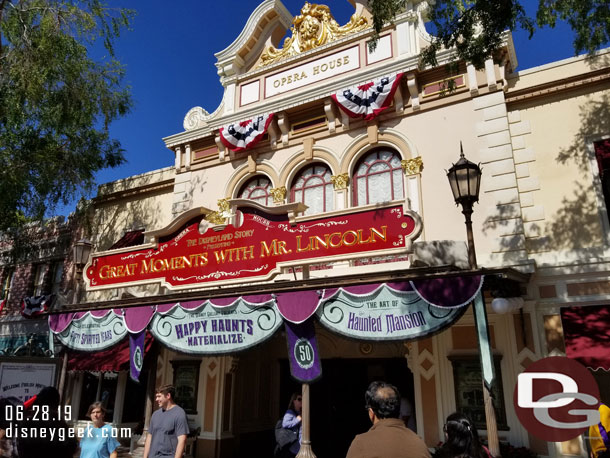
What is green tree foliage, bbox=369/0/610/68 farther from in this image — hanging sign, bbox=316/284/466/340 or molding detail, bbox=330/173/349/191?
hanging sign, bbox=316/284/466/340

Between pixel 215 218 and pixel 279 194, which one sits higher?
pixel 279 194

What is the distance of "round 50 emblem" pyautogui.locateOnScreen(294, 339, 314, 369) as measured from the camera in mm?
7652

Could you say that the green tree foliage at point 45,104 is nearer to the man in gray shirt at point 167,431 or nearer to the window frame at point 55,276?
the window frame at point 55,276

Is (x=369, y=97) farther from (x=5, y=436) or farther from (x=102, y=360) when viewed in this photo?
(x=5, y=436)

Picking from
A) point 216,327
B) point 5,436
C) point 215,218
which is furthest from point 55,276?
point 5,436

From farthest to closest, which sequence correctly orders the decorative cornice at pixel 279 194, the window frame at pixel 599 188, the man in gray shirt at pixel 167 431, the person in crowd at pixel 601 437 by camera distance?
the decorative cornice at pixel 279 194 < the window frame at pixel 599 188 < the person in crowd at pixel 601 437 < the man in gray shirt at pixel 167 431

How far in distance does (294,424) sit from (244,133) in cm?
778

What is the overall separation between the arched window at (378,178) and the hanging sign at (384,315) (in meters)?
3.74

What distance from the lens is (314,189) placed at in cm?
1166

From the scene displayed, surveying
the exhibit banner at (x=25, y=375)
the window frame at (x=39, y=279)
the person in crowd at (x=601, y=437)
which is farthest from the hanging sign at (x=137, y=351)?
the window frame at (x=39, y=279)

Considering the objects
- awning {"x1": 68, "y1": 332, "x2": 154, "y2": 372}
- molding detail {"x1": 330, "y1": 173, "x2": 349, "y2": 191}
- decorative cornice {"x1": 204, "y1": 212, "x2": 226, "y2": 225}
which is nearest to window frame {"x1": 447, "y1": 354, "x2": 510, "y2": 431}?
molding detail {"x1": 330, "y1": 173, "x2": 349, "y2": 191}

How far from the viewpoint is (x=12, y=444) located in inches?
151

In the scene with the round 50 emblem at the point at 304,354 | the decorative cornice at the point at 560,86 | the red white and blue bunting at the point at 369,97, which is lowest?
the round 50 emblem at the point at 304,354

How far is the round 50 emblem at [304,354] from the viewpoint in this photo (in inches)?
301
